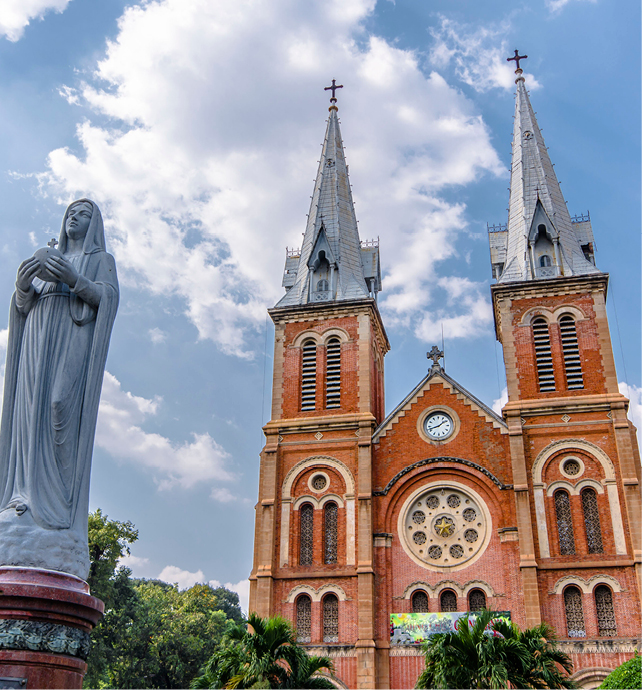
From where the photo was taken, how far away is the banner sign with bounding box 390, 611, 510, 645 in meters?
26.5

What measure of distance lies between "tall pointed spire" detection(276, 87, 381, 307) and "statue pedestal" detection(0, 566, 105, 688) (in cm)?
2683

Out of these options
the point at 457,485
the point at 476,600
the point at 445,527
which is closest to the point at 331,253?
the point at 457,485

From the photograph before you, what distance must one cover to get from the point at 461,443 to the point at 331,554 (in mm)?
6402

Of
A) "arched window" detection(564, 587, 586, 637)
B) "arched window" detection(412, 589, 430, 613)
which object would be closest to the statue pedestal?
"arched window" detection(412, 589, 430, 613)

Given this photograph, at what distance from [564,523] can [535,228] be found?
510 inches

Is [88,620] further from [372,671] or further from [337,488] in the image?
[337,488]

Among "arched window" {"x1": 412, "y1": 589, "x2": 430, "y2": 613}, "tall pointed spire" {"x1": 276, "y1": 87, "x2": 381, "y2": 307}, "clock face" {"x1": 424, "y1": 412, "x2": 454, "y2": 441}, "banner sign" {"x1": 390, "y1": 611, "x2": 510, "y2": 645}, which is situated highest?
"tall pointed spire" {"x1": 276, "y1": 87, "x2": 381, "y2": 307}

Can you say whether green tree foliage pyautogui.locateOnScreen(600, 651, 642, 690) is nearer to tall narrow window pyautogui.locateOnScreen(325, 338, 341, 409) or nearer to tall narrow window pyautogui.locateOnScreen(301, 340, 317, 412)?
tall narrow window pyautogui.locateOnScreen(325, 338, 341, 409)

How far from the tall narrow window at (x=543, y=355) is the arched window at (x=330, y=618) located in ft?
36.5

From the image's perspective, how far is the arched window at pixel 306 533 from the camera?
95.0 feet

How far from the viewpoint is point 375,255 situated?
38344mm

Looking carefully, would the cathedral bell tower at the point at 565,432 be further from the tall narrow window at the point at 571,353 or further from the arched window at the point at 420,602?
the arched window at the point at 420,602

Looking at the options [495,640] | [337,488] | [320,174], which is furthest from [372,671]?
[320,174]

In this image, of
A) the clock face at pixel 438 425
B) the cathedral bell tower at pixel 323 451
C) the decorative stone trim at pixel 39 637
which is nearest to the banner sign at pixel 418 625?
the cathedral bell tower at pixel 323 451
